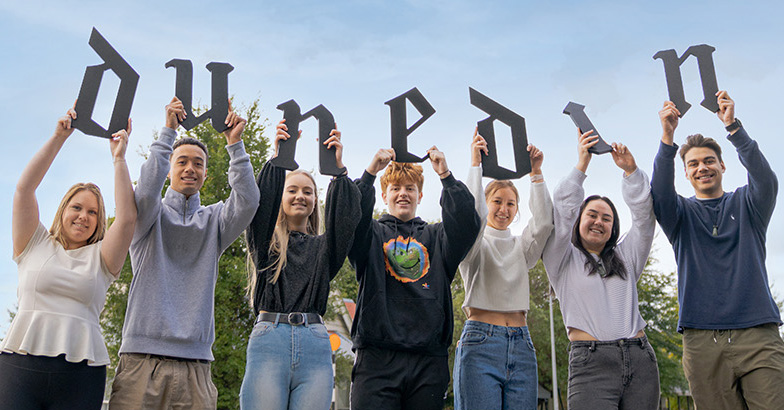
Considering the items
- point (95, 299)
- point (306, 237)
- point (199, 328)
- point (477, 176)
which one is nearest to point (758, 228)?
point (477, 176)

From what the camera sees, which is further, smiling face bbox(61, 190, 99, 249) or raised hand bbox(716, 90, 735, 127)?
raised hand bbox(716, 90, 735, 127)

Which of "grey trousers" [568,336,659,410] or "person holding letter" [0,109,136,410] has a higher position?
"person holding letter" [0,109,136,410]

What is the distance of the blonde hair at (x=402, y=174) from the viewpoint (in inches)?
187

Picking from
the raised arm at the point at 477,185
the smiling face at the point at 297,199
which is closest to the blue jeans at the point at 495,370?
the raised arm at the point at 477,185

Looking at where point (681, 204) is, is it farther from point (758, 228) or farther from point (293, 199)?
point (293, 199)

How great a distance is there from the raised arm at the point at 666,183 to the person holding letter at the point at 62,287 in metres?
3.56

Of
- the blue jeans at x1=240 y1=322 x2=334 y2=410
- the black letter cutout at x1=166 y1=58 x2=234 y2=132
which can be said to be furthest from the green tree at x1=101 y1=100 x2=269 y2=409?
the blue jeans at x1=240 y1=322 x2=334 y2=410

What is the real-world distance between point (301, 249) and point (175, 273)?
0.77 m

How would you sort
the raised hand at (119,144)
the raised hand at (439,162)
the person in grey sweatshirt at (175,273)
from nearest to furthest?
the person in grey sweatshirt at (175,273), the raised hand at (119,144), the raised hand at (439,162)

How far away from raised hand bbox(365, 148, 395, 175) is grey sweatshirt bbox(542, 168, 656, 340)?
50.0 inches

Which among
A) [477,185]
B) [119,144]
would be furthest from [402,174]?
[119,144]

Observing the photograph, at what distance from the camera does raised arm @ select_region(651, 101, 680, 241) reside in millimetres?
4754

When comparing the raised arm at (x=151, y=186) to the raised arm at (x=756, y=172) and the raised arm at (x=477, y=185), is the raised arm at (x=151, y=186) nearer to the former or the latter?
the raised arm at (x=477, y=185)

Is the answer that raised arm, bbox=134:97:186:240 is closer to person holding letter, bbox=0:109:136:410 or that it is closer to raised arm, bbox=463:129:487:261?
person holding letter, bbox=0:109:136:410
